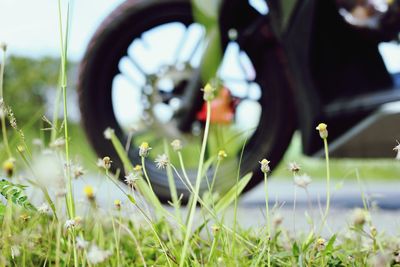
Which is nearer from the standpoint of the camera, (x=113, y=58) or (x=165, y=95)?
(x=113, y=58)

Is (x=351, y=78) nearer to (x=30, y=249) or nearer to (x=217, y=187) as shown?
(x=217, y=187)

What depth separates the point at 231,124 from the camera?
10.3 feet

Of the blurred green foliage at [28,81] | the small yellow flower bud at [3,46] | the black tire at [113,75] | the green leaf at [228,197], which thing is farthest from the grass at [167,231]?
the blurred green foliage at [28,81]

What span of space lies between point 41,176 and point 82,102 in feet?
5.82

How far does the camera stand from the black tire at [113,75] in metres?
2.92

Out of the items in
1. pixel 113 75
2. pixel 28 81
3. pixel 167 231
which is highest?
pixel 113 75

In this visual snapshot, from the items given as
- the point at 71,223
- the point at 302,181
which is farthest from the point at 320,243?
the point at 71,223

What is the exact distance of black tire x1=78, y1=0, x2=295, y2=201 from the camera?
2922 millimetres

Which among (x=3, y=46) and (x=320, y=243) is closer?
(x=320, y=243)

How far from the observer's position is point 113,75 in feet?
9.91

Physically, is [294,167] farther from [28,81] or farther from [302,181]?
[28,81]

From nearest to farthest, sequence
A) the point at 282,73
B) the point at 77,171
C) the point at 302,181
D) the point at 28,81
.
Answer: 1. the point at 302,181
2. the point at 77,171
3. the point at 282,73
4. the point at 28,81

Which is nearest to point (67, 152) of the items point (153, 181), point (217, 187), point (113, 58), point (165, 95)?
point (217, 187)

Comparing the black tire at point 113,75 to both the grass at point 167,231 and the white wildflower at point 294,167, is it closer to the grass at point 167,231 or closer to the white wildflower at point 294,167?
the grass at point 167,231
